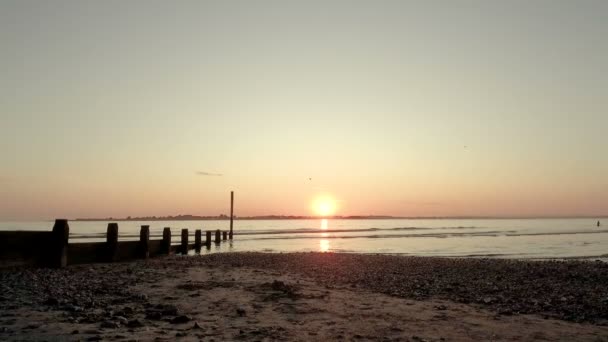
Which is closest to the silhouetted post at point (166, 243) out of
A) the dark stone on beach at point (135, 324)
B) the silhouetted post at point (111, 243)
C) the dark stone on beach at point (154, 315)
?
the silhouetted post at point (111, 243)

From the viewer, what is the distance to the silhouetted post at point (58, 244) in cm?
1394

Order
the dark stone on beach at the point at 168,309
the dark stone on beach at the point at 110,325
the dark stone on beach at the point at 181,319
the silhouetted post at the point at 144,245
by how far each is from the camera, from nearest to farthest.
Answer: the dark stone on beach at the point at 110,325 < the dark stone on beach at the point at 181,319 < the dark stone on beach at the point at 168,309 < the silhouetted post at the point at 144,245

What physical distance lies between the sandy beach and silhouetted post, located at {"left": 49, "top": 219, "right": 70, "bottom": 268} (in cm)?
48

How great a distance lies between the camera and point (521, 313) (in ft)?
29.5

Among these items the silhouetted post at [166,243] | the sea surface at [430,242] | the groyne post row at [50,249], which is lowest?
the sea surface at [430,242]

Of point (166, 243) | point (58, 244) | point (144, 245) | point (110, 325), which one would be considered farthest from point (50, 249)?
point (166, 243)

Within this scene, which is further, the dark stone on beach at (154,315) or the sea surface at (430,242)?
the sea surface at (430,242)

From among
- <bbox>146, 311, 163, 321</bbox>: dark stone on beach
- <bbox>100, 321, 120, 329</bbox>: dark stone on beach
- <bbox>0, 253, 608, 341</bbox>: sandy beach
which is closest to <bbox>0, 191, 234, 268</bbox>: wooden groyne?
<bbox>0, 253, 608, 341</bbox>: sandy beach

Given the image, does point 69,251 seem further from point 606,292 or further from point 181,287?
point 606,292

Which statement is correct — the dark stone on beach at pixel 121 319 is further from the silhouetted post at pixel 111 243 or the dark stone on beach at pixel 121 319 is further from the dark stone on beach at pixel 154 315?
the silhouetted post at pixel 111 243

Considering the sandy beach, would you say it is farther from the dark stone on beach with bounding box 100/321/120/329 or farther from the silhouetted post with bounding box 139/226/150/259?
the silhouetted post with bounding box 139/226/150/259

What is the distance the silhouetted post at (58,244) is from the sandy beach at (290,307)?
478 millimetres

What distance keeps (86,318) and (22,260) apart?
770 cm

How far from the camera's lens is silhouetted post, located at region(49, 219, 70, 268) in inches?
549
